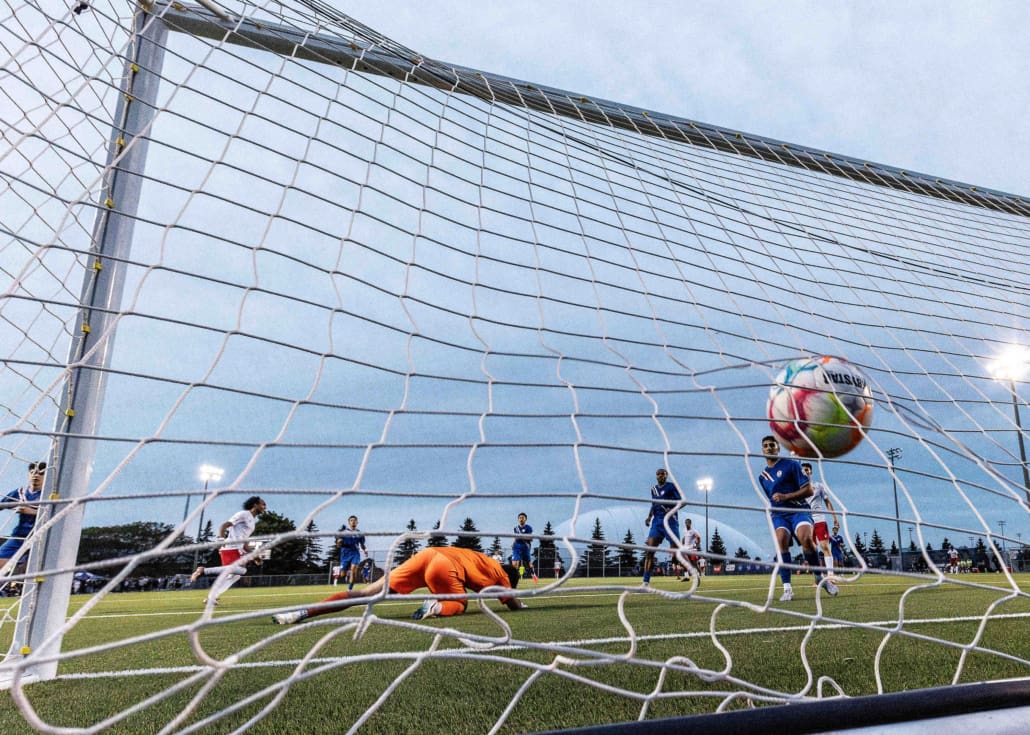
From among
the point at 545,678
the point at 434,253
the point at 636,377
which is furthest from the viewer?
the point at 434,253

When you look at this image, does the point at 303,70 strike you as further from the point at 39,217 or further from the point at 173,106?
the point at 39,217

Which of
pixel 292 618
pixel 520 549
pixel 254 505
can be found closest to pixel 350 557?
pixel 520 549

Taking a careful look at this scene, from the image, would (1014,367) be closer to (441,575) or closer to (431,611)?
(441,575)

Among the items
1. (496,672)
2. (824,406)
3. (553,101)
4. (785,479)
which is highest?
(553,101)

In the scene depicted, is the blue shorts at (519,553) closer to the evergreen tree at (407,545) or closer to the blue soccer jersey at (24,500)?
the evergreen tree at (407,545)

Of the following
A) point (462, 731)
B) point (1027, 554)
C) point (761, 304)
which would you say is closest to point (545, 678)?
point (462, 731)

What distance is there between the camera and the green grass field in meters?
1.56

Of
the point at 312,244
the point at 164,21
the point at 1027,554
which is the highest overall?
the point at 164,21

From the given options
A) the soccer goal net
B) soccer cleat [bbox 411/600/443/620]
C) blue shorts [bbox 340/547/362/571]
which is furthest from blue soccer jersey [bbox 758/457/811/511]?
blue shorts [bbox 340/547/362/571]

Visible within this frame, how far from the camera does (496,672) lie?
271 centimetres

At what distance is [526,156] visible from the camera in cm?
423

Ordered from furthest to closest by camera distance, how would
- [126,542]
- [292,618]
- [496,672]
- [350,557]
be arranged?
[126,542]
[350,557]
[292,618]
[496,672]

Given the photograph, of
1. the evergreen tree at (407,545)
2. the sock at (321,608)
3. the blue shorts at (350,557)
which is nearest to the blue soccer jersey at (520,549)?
the evergreen tree at (407,545)

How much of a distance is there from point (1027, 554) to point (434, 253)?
813 inches
